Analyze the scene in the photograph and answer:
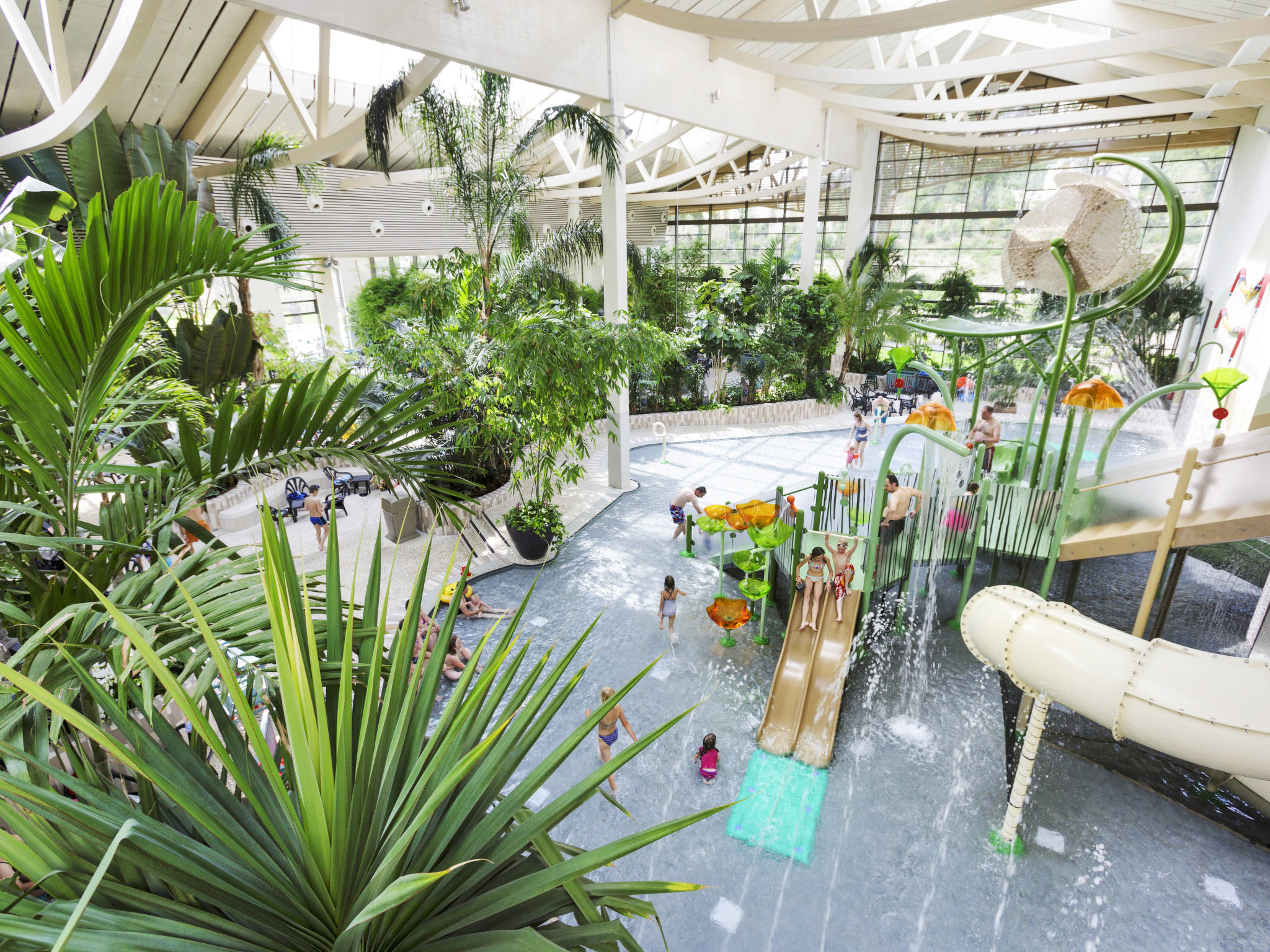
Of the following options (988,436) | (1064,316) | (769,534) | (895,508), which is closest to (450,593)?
(769,534)

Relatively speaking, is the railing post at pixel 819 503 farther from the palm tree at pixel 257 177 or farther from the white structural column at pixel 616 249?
the palm tree at pixel 257 177

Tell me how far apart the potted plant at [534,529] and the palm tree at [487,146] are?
8.44 feet

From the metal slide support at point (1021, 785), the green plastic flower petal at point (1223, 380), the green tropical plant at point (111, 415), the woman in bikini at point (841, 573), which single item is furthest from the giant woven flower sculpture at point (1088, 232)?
the green tropical plant at point (111, 415)

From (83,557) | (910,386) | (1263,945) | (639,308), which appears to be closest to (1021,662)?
(1263,945)

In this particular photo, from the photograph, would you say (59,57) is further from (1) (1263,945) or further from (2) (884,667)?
(1) (1263,945)

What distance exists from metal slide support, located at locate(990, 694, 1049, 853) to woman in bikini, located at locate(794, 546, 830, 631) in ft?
6.69

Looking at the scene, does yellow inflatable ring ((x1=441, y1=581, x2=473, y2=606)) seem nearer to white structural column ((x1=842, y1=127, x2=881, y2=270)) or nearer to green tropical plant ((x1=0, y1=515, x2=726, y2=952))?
green tropical plant ((x1=0, y1=515, x2=726, y2=952))

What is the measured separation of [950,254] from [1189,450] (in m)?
14.1

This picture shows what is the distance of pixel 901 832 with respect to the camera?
14.1ft

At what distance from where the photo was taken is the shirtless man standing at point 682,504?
8.23 metres

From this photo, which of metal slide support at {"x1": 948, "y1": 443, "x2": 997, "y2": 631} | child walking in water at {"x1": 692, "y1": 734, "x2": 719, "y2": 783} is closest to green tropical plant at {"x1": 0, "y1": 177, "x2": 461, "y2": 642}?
child walking in water at {"x1": 692, "y1": 734, "x2": 719, "y2": 783}

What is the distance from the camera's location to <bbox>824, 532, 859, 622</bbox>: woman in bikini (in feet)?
19.9

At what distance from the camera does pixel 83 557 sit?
216cm

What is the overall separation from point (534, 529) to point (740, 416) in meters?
7.80
